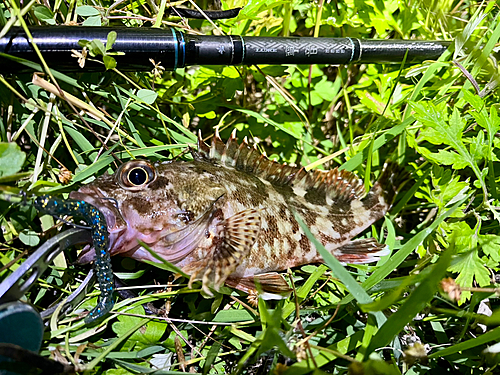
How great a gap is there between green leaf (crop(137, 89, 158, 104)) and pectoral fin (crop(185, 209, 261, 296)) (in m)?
0.87

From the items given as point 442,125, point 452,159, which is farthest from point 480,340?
point 442,125

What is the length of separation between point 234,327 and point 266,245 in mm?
455

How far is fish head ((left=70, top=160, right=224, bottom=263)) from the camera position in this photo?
5.96 ft

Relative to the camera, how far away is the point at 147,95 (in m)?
2.30

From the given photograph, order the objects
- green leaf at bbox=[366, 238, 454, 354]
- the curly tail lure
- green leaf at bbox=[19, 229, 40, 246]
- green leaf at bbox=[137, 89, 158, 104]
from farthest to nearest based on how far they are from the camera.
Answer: green leaf at bbox=[137, 89, 158, 104] < green leaf at bbox=[19, 229, 40, 246] < the curly tail lure < green leaf at bbox=[366, 238, 454, 354]

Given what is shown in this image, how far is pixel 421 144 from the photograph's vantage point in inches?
110

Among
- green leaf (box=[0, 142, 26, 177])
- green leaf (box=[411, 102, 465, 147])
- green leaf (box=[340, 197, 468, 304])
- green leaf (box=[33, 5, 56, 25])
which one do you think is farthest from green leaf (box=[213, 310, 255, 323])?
green leaf (box=[33, 5, 56, 25])

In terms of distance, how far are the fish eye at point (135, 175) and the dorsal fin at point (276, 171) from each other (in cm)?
43

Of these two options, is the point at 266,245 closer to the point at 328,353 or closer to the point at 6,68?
the point at 328,353

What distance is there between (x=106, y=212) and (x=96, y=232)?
108 millimetres

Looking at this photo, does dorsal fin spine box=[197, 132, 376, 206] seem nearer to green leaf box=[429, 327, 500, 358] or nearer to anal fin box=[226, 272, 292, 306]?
anal fin box=[226, 272, 292, 306]

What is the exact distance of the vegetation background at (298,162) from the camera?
5.94 ft

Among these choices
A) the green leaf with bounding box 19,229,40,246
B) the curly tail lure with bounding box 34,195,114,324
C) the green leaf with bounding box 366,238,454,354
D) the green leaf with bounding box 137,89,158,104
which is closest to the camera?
the green leaf with bounding box 366,238,454,354

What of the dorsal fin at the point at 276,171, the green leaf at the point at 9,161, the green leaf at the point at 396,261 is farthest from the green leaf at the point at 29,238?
the green leaf at the point at 396,261
